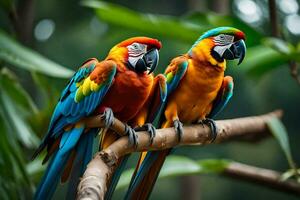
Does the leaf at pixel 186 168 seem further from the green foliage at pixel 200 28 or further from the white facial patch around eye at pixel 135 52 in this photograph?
the white facial patch around eye at pixel 135 52

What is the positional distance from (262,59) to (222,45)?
0.65m

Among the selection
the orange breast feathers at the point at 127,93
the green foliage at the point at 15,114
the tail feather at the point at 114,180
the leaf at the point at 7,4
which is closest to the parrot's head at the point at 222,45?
the orange breast feathers at the point at 127,93

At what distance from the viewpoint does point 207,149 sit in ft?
13.5

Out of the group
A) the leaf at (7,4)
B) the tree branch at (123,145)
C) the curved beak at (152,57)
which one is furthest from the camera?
the leaf at (7,4)

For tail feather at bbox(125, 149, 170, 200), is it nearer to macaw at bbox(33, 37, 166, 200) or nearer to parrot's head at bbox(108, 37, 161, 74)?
macaw at bbox(33, 37, 166, 200)

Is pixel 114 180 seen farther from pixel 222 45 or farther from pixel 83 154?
pixel 222 45

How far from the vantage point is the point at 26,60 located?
151 cm

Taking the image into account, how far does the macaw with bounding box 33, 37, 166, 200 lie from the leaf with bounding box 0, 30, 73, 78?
438 mm

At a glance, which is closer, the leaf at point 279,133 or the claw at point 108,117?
the claw at point 108,117

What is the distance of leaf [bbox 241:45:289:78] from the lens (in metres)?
1.58

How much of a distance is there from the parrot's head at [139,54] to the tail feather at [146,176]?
0.20 meters

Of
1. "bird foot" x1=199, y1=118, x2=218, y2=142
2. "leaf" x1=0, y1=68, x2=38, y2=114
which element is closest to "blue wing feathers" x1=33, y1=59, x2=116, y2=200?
"bird foot" x1=199, y1=118, x2=218, y2=142

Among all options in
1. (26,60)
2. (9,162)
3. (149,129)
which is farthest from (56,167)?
(26,60)

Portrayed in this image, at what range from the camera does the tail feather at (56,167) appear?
967mm
